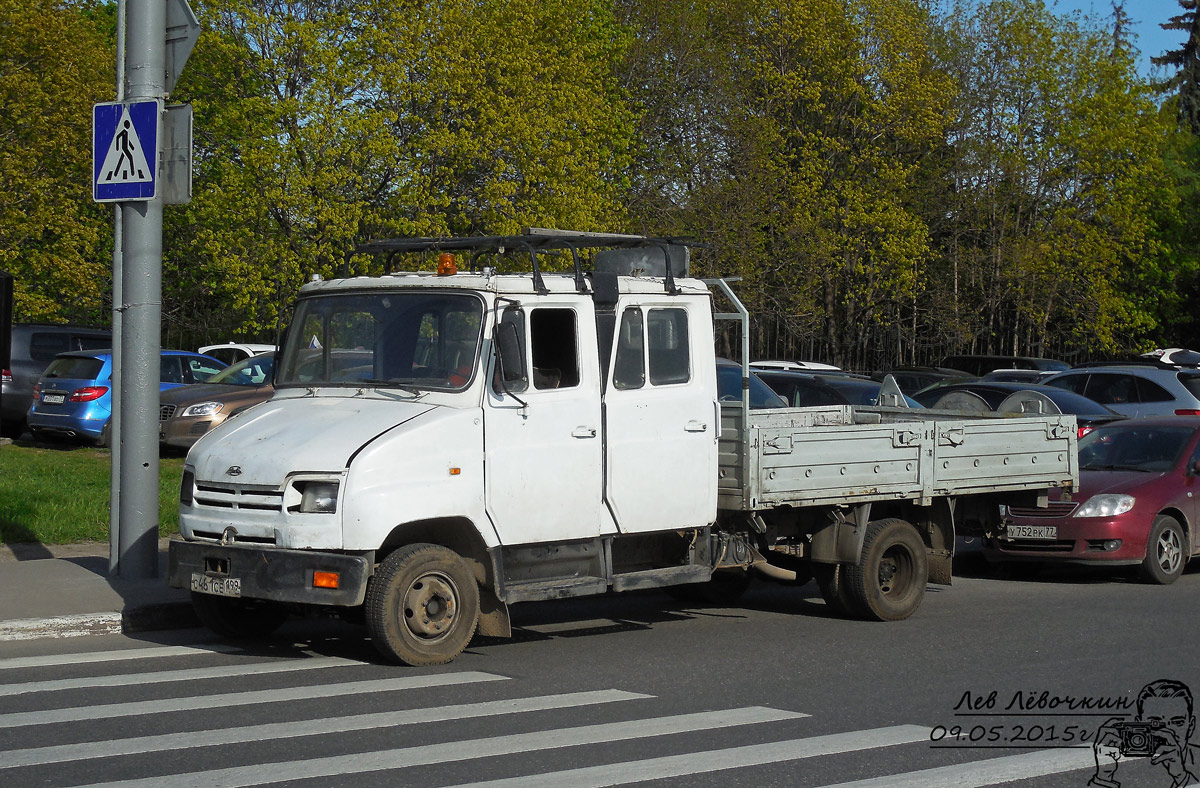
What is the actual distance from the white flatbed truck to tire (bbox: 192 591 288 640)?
2 centimetres

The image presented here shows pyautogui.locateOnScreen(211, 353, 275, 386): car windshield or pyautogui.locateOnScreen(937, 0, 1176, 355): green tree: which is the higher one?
pyautogui.locateOnScreen(937, 0, 1176, 355): green tree

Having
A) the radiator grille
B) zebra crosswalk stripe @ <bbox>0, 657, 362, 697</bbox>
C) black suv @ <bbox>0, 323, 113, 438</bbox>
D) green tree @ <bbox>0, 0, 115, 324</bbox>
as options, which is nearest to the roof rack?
zebra crosswalk stripe @ <bbox>0, 657, 362, 697</bbox>

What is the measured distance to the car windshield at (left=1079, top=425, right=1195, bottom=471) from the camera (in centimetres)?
1416

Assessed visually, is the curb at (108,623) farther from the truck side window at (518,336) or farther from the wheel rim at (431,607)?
the truck side window at (518,336)

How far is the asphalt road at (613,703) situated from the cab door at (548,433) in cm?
91

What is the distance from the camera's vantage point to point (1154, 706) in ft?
25.1

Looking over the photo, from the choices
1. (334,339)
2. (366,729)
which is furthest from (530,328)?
(366,729)

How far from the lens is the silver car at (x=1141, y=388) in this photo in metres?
22.3

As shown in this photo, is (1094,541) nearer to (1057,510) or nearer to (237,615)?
(1057,510)

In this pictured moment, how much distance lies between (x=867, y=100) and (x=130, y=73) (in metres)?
29.0

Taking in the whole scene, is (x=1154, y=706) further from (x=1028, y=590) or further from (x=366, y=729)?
(x=1028, y=590)

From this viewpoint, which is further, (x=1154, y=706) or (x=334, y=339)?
(x=334, y=339)

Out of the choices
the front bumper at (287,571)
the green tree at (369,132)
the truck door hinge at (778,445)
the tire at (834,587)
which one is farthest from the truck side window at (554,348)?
the green tree at (369,132)

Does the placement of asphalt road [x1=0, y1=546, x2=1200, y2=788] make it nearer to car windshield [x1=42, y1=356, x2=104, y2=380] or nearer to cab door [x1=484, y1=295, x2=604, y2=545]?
cab door [x1=484, y1=295, x2=604, y2=545]
